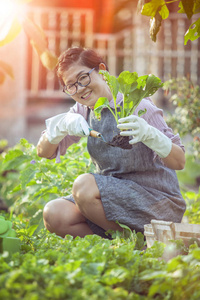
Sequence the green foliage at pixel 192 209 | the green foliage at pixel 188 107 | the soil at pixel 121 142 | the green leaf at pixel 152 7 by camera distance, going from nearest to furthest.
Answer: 1. the green leaf at pixel 152 7
2. the soil at pixel 121 142
3. the green foliage at pixel 192 209
4. the green foliage at pixel 188 107

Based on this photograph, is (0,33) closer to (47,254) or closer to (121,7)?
(47,254)

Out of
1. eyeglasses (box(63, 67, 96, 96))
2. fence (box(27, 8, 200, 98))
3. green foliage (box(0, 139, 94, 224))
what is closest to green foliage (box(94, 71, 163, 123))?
eyeglasses (box(63, 67, 96, 96))

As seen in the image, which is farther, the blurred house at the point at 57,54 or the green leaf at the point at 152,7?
the blurred house at the point at 57,54

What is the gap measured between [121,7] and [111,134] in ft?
22.5

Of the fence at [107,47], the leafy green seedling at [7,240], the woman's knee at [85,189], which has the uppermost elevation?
the fence at [107,47]

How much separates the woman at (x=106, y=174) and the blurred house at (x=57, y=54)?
3710mm

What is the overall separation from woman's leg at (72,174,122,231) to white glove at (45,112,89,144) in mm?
221

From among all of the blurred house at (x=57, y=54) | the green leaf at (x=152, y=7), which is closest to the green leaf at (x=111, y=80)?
the green leaf at (x=152, y=7)

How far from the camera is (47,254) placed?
1331mm

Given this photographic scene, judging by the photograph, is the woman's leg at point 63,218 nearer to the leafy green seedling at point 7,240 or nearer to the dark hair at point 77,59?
the leafy green seedling at point 7,240

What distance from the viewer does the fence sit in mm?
6203

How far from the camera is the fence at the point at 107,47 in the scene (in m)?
6.20

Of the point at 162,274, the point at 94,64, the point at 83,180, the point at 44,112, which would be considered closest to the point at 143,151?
the point at 83,180

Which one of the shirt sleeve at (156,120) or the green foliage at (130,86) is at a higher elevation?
the green foliage at (130,86)
